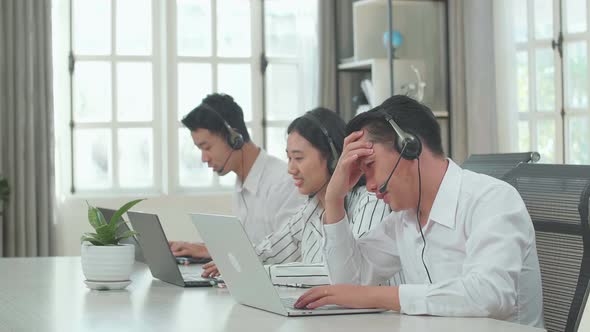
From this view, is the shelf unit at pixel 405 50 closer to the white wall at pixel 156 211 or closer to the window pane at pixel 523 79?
the window pane at pixel 523 79

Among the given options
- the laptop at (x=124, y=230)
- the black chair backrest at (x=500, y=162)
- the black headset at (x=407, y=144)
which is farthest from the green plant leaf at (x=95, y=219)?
the black chair backrest at (x=500, y=162)

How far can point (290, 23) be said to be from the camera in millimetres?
5539

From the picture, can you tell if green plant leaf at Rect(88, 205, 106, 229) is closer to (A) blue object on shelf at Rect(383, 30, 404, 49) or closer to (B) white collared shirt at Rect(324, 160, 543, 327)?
(B) white collared shirt at Rect(324, 160, 543, 327)

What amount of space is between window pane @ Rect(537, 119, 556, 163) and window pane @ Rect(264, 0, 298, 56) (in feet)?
5.05

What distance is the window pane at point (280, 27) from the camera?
550 cm

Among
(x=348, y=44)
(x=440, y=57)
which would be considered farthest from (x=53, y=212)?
(x=440, y=57)

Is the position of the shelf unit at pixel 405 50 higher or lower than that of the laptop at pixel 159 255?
higher

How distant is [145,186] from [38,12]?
1140 millimetres

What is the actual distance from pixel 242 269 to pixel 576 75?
10.5 ft

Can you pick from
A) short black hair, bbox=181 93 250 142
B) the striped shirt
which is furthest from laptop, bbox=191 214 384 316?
short black hair, bbox=181 93 250 142

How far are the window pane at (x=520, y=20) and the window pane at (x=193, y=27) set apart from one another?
173 centimetres

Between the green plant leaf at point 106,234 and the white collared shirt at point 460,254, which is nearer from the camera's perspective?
the white collared shirt at point 460,254

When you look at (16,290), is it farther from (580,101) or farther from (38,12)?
(580,101)

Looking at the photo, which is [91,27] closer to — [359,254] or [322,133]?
[322,133]
